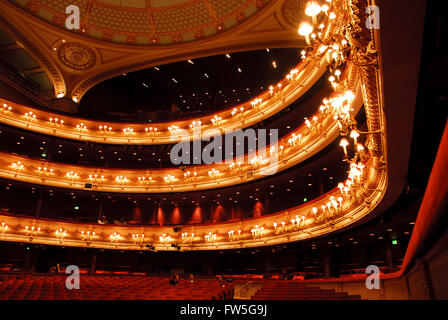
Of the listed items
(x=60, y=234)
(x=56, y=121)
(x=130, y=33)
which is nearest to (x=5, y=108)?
(x=56, y=121)

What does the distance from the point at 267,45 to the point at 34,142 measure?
17.6 m

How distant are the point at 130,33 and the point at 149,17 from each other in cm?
192

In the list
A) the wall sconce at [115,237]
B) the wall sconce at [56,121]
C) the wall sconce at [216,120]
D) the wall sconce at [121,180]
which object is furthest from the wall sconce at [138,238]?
the wall sconce at [56,121]

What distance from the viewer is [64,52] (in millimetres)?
22047

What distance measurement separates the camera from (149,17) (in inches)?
837

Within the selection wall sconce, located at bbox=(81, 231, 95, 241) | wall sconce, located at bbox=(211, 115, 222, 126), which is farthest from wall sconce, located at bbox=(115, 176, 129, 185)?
wall sconce, located at bbox=(211, 115, 222, 126)

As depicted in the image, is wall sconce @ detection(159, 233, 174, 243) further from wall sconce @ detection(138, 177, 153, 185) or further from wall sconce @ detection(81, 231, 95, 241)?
wall sconce @ detection(81, 231, 95, 241)

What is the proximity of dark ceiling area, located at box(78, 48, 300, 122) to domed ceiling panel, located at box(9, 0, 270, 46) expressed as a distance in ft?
7.15

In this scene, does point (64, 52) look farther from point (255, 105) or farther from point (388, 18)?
point (388, 18)

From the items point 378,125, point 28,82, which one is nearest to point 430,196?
point 378,125

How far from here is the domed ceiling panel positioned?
19.6m

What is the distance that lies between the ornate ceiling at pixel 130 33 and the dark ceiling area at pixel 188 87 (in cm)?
129

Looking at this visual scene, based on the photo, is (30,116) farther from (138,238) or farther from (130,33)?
(138,238)

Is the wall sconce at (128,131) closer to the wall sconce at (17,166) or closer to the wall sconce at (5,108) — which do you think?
the wall sconce at (17,166)
